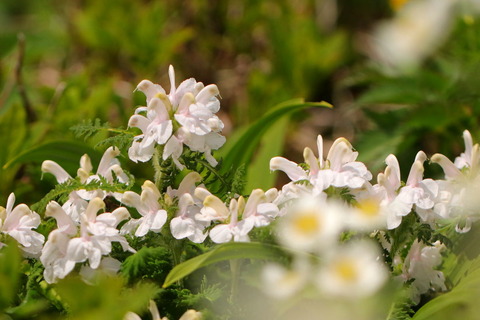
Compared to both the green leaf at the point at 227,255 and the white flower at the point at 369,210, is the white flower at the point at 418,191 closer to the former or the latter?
the white flower at the point at 369,210

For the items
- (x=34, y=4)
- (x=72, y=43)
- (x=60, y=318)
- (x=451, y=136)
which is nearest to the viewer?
(x=60, y=318)

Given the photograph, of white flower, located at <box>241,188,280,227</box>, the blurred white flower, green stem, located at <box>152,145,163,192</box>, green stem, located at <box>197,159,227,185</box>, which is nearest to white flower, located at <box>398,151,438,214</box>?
white flower, located at <box>241,188,280,227</box>

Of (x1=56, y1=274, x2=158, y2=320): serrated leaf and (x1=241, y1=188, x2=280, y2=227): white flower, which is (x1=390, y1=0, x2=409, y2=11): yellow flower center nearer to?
(x1=241, y1=188, x2=280, y2=227): white flower

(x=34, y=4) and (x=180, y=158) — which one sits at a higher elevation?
(x=34, y=4)

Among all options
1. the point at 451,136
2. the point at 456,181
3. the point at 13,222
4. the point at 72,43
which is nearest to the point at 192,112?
the point at 13,222

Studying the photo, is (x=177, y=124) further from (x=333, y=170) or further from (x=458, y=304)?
(x=458, y=304)

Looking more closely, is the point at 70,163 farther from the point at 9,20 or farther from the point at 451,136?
the point at 9,20

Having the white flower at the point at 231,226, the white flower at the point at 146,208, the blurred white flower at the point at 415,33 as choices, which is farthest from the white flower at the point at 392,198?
the blurred white flower at the point at 415,33
